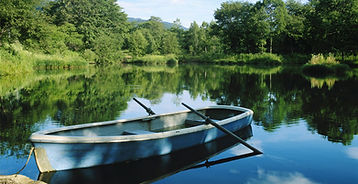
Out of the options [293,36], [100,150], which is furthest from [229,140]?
[293,36]

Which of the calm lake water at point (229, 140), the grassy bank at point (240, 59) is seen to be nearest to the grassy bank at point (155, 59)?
the grassy bank at point (240, 59)

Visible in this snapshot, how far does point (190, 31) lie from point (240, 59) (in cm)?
1908

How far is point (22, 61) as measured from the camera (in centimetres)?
2531

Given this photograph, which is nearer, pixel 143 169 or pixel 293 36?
pixel 143 169

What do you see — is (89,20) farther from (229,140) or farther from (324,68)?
(229,140)

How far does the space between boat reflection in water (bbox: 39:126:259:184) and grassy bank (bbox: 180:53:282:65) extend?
43.1 metres

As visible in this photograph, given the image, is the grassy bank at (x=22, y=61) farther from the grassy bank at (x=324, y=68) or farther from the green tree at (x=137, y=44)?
the grassy bank at (x=324, y=68)

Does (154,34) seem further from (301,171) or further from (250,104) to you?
(301,171)

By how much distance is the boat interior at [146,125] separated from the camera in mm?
6004

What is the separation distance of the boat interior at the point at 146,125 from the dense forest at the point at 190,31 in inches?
785

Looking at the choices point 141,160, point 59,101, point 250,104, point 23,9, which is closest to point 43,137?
point 141,160

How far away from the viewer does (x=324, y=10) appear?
131ft

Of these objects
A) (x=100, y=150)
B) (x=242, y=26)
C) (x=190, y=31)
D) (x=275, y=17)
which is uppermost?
(x=275, y=17)

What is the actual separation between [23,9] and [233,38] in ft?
133
